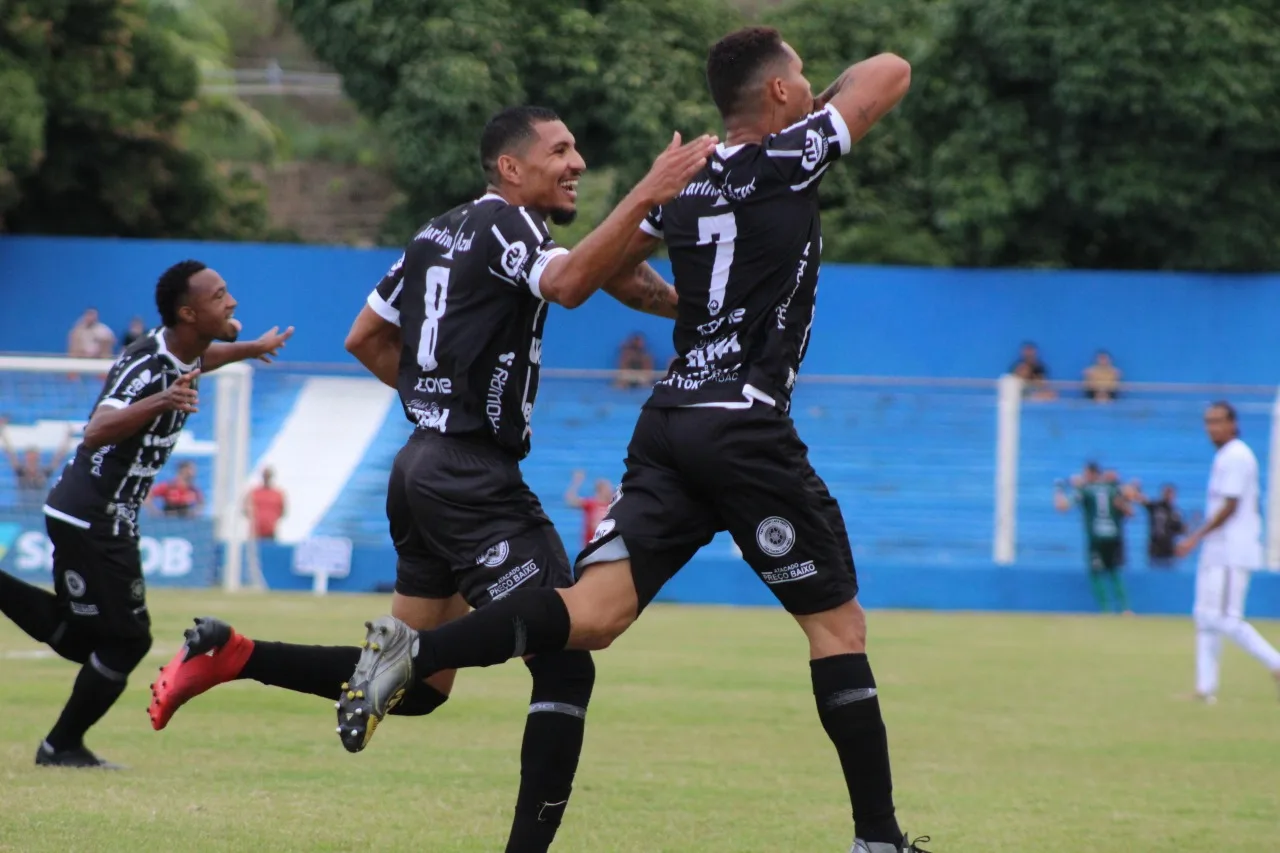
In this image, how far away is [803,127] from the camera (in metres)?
5.61

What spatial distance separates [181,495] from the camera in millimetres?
20969

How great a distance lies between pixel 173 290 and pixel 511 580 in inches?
119

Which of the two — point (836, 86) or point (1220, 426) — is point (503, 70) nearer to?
point (1220, 426)

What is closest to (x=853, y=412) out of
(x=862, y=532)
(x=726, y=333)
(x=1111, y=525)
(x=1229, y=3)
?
(x=862, y=532)

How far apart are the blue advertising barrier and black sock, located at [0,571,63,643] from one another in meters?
14.2

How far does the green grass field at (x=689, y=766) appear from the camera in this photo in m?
6.67

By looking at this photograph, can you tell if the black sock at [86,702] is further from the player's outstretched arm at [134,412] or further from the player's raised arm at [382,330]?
the player's raised arm at [382,330]

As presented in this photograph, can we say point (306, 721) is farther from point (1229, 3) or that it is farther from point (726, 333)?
point (1229, 3)

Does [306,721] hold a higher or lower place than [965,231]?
lower

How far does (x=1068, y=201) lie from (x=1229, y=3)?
3411 mm

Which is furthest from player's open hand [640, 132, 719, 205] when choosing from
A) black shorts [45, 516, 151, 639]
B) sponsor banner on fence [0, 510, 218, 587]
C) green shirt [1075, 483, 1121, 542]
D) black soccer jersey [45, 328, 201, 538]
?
green shirt [1075, 483, 1121, 542]

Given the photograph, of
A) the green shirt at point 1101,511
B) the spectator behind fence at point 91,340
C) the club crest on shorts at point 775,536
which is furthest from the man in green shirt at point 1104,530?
the club crest on shorts at point 775,536

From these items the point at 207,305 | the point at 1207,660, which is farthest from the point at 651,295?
the point at 1207,660

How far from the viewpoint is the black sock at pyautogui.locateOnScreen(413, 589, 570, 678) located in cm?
540
